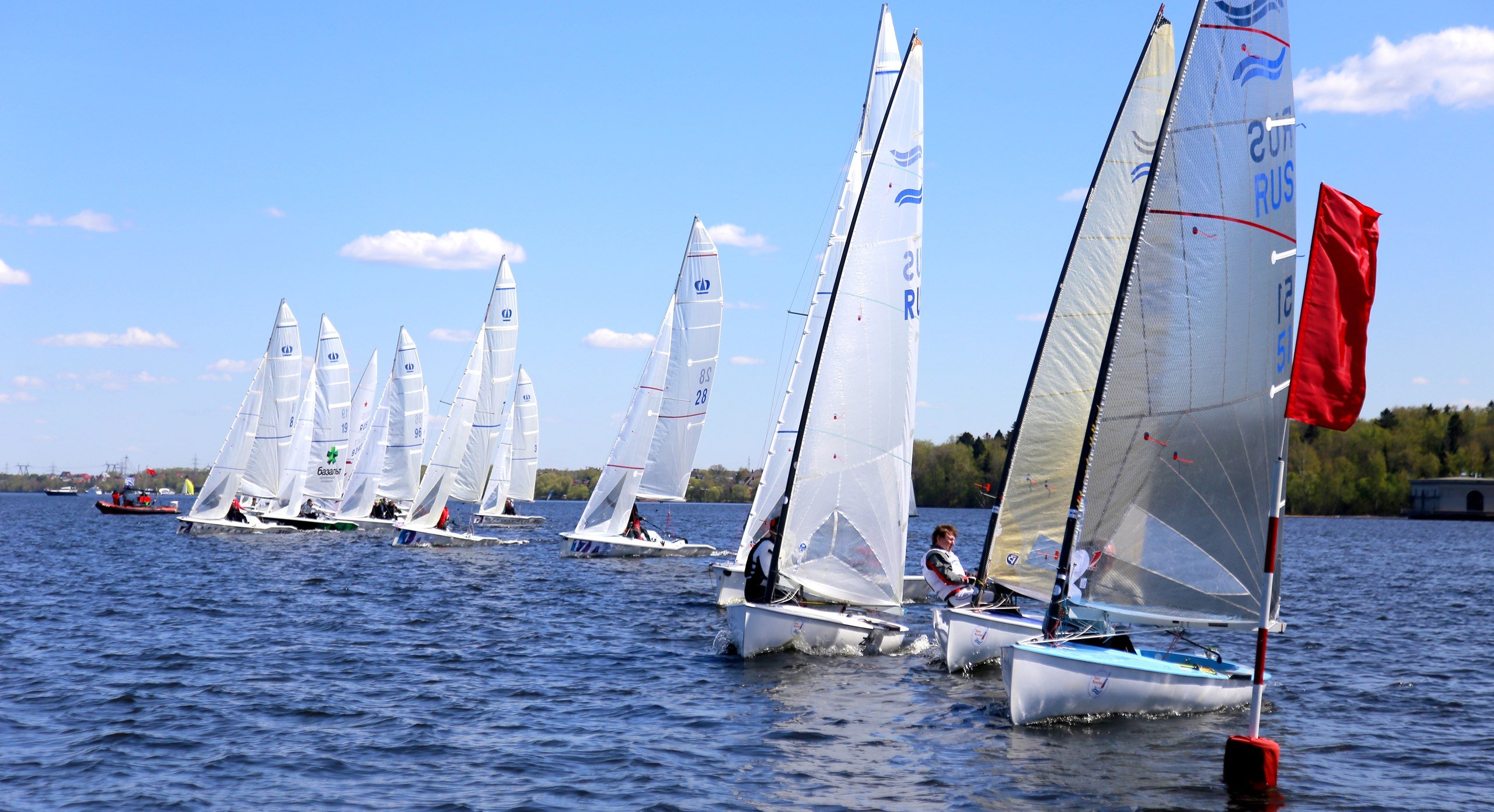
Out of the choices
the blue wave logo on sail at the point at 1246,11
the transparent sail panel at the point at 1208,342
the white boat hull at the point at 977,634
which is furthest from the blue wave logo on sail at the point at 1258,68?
the white boat hull at the point at 977,634

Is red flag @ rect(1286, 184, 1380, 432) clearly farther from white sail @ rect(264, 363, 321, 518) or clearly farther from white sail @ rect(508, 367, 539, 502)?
A: white sail @ rect(508, 367, 539, 502)

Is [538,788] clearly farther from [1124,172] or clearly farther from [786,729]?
[1124,172]

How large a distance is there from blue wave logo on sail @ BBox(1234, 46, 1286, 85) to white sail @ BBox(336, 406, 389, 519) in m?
46.8

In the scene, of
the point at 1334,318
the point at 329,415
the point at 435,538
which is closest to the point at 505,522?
the point at 329,415

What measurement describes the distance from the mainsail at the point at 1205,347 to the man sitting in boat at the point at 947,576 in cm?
404

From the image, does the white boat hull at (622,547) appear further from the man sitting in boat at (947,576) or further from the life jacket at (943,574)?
the life jacket at (943,574)

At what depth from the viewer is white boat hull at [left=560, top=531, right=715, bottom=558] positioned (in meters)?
38.0

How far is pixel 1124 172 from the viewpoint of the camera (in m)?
17.6

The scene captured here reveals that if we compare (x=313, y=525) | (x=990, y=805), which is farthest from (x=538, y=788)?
(x=313, y=525)

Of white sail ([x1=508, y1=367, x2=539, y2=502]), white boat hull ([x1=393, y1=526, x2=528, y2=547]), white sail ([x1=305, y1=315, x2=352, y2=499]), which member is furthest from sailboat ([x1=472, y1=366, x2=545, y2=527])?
white boat hull ([x1=393, y1=526, x2=528, y2=547])

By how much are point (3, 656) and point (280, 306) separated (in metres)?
36.8

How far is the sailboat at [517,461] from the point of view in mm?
69000

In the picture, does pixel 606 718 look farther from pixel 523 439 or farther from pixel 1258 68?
pixel 523 439

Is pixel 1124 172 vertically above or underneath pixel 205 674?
above
